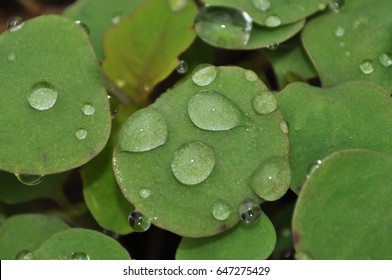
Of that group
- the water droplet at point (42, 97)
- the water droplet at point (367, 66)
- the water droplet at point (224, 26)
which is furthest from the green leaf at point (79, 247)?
the water droplet at point (367, 66)

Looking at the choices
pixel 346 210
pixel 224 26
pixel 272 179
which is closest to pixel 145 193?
pixel 272 179

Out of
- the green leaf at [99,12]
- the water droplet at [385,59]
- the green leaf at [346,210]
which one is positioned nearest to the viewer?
the green leaf at [346,210]

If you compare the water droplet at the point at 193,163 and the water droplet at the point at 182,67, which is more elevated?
the water droplet at the point at 193,163

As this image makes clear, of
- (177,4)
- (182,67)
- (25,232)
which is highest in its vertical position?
(177,4)

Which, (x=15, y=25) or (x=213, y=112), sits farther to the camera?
(x=15, y=25)

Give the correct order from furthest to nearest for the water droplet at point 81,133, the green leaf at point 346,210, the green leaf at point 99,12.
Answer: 1. the green leaf at point 99,12
2. the water droplet at point 81,133
3. the green leaf at point 346,210

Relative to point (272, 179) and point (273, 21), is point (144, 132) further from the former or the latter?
point (273, 21)

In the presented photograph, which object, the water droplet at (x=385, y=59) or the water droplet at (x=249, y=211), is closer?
the water droplet at (x=249, y=211)

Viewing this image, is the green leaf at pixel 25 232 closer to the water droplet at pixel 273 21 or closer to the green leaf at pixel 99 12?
the green leaf at pixel 99 12
